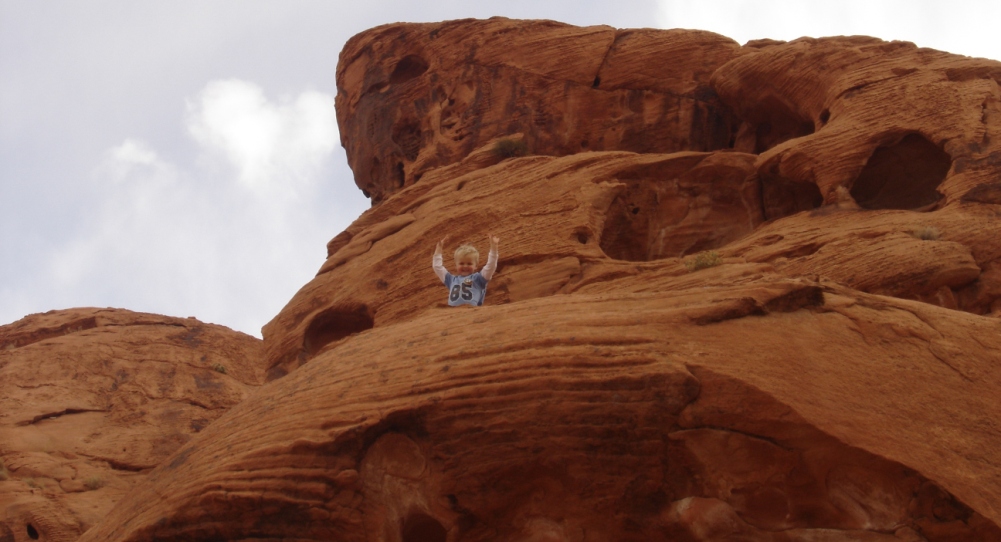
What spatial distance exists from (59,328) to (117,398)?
429cm

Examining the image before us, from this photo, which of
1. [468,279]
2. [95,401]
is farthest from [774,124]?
[95,401]

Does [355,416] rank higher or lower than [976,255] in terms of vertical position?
higher

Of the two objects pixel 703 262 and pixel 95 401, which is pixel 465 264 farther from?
pixel 95 401

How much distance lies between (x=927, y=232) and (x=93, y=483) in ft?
53.6

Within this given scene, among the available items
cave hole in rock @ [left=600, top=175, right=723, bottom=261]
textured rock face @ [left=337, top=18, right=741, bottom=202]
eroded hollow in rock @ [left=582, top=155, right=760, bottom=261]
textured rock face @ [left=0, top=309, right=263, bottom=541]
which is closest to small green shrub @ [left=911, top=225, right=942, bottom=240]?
eroded hollow in rock @ [left=582, top=155, right=760, bottom=261]

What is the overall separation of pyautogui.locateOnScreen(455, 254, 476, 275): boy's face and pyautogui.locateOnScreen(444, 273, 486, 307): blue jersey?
23cm

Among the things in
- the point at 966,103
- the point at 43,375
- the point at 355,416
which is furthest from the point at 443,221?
the point at 43,375

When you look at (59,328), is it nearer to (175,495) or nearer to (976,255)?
(175,495)

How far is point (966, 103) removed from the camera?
53.6 ft

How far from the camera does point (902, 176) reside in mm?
17109

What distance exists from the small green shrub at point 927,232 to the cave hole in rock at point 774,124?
5125mm

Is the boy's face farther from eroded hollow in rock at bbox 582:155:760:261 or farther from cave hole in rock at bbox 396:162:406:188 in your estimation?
cave hole in rock at bbox 396:162:406:188

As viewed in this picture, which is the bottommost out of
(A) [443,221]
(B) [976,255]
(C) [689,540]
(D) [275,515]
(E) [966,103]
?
(C) [689,540]

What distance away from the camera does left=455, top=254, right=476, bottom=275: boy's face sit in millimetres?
14234
